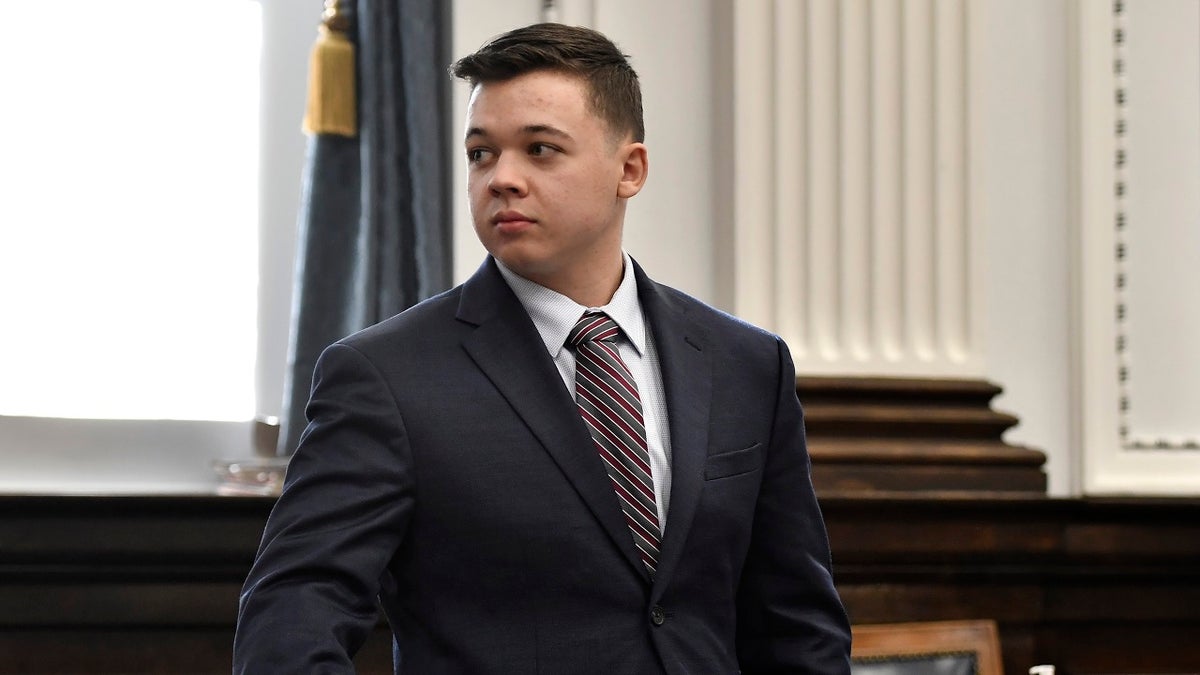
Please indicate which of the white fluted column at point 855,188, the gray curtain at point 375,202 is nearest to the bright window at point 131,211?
the gray curtain at point 375,202

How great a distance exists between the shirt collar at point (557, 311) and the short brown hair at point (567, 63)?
0.72 ft

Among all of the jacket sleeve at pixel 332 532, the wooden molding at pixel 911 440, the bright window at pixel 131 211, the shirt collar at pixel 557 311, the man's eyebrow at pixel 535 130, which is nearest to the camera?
the jacket sleeve at pixel 332 532

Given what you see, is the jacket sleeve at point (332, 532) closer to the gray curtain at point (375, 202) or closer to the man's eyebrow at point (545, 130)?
the man's eyebrow at point (545, 130)

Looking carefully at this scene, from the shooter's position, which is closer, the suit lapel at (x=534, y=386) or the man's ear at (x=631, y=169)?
the suit lapel at (x=534, y=386)

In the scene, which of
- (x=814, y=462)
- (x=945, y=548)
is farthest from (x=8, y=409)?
(x=945, y=548)

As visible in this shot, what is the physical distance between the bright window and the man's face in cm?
200

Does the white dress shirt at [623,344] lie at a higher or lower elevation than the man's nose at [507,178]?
lower

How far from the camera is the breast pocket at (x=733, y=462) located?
5.71 feet

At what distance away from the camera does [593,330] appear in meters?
1.79

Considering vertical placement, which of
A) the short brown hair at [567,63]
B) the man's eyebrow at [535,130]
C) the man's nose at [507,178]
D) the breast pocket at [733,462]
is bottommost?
the breast pocket at [733,462]

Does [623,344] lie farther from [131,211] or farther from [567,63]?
[131,211]

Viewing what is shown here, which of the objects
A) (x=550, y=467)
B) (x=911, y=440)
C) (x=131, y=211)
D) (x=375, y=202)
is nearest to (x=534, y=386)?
(x=550, y=467)

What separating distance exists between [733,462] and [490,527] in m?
0.33

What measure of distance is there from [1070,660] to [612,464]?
2.10m
